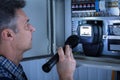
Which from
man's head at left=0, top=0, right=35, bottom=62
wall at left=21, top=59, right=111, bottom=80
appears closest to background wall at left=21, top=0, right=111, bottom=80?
wall at left=21, top=59, right=111, bottom=80

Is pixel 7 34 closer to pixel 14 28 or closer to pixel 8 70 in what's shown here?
pixel 14 28

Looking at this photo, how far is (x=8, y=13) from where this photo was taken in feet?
3.27

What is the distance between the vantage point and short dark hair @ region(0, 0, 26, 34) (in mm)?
988

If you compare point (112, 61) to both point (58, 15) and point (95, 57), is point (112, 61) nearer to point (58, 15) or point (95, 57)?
point (95, 57)

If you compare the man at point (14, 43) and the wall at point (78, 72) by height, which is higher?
the man at point (14, 43)

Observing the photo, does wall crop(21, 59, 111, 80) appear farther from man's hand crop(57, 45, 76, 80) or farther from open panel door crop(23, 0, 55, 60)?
man's hand crop(57, 45, 76, 80)

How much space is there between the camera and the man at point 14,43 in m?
0.98

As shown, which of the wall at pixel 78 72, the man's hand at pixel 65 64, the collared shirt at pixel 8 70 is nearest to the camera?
the collared shirt at pixel 8 70

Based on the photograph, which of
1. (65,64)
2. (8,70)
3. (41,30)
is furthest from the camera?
(41,30)

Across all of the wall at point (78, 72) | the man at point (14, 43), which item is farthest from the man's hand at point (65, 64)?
the wall at point (78, 72)

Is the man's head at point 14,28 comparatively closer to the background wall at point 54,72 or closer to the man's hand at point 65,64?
the man's hand at point 65,64

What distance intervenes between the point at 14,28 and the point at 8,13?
69 millimetres

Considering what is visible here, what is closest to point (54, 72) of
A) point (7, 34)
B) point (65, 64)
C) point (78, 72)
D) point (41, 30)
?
point (78, 72)

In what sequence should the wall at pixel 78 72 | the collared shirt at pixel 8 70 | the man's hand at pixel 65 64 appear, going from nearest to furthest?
1. the collared shirt at pixel 8 70
2. the man's hand at pixel 65 64
3. the wall at pixel 78 72
